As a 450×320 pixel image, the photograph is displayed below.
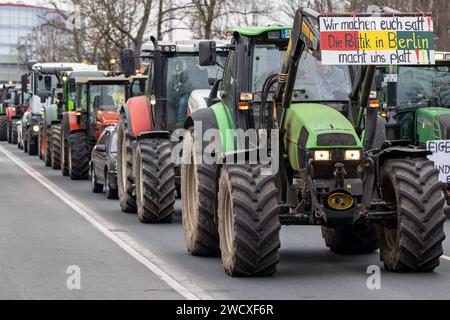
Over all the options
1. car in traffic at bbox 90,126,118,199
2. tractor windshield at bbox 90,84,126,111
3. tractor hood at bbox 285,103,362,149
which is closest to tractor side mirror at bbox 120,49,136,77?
car in traffic at bbox 90,126,118,199

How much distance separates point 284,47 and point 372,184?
7.72ft

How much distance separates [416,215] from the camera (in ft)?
42.2

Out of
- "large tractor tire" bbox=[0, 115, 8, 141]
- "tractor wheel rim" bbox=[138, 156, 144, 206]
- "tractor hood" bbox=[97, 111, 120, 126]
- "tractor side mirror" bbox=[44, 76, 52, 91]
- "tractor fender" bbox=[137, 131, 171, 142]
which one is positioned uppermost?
"tractor side mirror" bbox=[44, 76, 52, 91]

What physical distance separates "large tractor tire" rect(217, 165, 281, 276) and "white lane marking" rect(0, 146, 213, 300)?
1.84ft

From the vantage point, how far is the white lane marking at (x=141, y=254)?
12.3 m

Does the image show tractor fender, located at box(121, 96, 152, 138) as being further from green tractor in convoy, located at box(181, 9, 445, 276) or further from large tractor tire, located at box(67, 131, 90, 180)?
large tractor tire, located at box(67, 131, 90, 180)

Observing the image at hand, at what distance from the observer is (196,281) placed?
12961 millimetres

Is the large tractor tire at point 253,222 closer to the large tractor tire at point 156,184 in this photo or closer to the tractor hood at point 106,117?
the large tractor tire at point 156,184

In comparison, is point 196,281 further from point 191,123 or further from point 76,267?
point 191,123

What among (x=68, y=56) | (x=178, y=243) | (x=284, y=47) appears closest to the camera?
(x=284, y=47)

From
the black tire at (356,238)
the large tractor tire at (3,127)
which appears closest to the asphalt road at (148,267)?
the black tire at (356,238)

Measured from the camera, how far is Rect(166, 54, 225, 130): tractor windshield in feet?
72.2

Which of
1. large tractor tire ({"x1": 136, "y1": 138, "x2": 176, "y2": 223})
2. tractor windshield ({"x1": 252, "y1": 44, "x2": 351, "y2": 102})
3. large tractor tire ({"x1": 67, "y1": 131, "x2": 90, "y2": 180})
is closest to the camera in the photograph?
tractor windshield ({"x1": 252, "y1": 44, "x2": 351, "y2": 102})

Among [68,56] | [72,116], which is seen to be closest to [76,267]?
[72,116]
